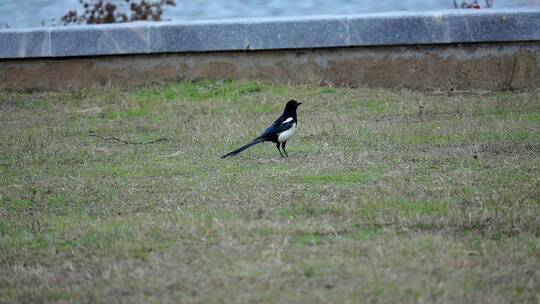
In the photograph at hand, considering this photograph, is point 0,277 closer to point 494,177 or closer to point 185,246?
point 185,246

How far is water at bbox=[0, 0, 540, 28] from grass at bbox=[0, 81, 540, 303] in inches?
97.9

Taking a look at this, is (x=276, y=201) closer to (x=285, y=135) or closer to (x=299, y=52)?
(x=285, y=135)

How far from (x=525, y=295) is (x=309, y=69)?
7.13 m

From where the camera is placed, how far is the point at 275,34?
11.3 metres

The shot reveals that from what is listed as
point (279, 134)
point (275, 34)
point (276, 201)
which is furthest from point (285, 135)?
point (275, 34)

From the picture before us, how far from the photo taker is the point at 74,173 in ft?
26.0

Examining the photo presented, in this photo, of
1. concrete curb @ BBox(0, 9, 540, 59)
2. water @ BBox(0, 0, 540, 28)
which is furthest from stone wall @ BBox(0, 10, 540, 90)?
water @ BBox(0, 0, 540, 28)

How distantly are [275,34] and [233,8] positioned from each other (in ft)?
9.17

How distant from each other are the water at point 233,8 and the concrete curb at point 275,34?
1.83 m

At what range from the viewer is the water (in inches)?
524

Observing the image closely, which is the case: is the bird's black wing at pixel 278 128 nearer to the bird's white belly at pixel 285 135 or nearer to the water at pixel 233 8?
the bird's white belly at pixel 285 135

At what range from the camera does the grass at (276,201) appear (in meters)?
4.83

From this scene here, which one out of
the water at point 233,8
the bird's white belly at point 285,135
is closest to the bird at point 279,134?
the bird's white belly at point 285,135

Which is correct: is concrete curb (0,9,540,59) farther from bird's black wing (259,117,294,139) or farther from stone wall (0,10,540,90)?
bird's black wing (259,117,294,139)
